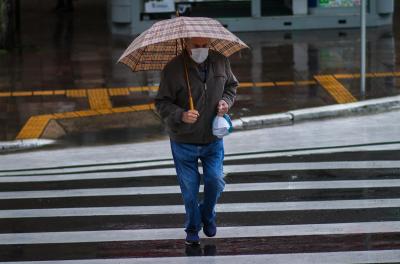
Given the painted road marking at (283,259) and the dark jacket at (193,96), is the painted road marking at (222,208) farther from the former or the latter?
the dark jacket at (193,96)

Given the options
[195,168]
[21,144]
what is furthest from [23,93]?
[195,168]

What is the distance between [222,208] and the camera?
363 inches

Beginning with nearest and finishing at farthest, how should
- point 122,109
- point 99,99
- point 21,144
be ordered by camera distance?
point 21,144 → point 122,109 → point 99,99

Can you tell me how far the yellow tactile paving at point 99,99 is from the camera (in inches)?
576

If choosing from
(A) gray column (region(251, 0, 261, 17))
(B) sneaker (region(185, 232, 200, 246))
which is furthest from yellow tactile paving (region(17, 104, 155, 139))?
(A) gray column (region(251, 0, 261, 17))

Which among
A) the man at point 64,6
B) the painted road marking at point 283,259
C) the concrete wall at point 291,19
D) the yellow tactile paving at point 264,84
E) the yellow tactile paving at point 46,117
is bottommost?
the painted road marking at point 283,259

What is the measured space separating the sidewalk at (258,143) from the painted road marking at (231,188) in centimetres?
148

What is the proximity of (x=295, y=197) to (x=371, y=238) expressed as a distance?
158 centimetres

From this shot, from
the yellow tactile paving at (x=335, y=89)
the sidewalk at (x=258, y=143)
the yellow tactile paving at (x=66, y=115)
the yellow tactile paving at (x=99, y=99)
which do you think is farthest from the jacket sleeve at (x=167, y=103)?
the yellow tactile paving at (x=335, y=89)

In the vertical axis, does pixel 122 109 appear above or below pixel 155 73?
below

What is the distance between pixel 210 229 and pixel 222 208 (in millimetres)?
1259

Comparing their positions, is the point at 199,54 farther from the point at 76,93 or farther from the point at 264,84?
the point at 264,84

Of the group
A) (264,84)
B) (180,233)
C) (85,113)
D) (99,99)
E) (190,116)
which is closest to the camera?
(190,116)

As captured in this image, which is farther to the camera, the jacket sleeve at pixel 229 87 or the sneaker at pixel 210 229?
the sneaker at pixel 210 229
